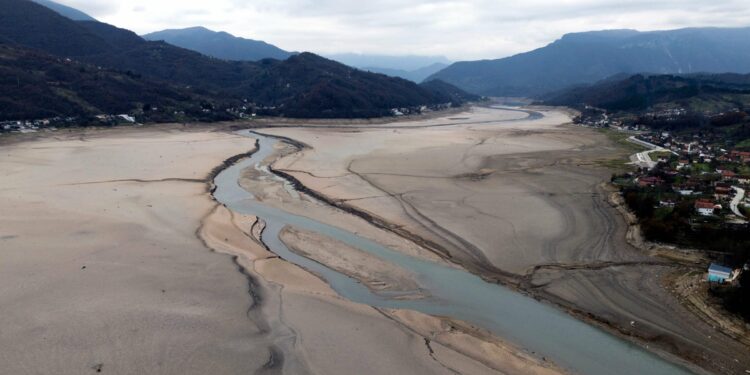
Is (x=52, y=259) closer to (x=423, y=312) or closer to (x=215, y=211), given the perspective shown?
(x=215, y=211)

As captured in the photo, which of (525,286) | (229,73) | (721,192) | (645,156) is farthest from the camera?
(229,73)

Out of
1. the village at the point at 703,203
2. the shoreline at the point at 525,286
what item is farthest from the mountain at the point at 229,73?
the shoreline at the point at 525,286

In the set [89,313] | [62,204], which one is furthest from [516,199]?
[62,204]

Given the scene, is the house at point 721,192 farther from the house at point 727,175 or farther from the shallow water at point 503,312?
the shallow water at point 503,312

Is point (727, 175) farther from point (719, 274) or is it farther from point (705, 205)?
point (719, 274)

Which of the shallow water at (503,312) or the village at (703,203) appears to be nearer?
the shallow water at (503,312)

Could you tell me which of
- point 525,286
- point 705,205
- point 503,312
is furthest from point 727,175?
point 503,312
